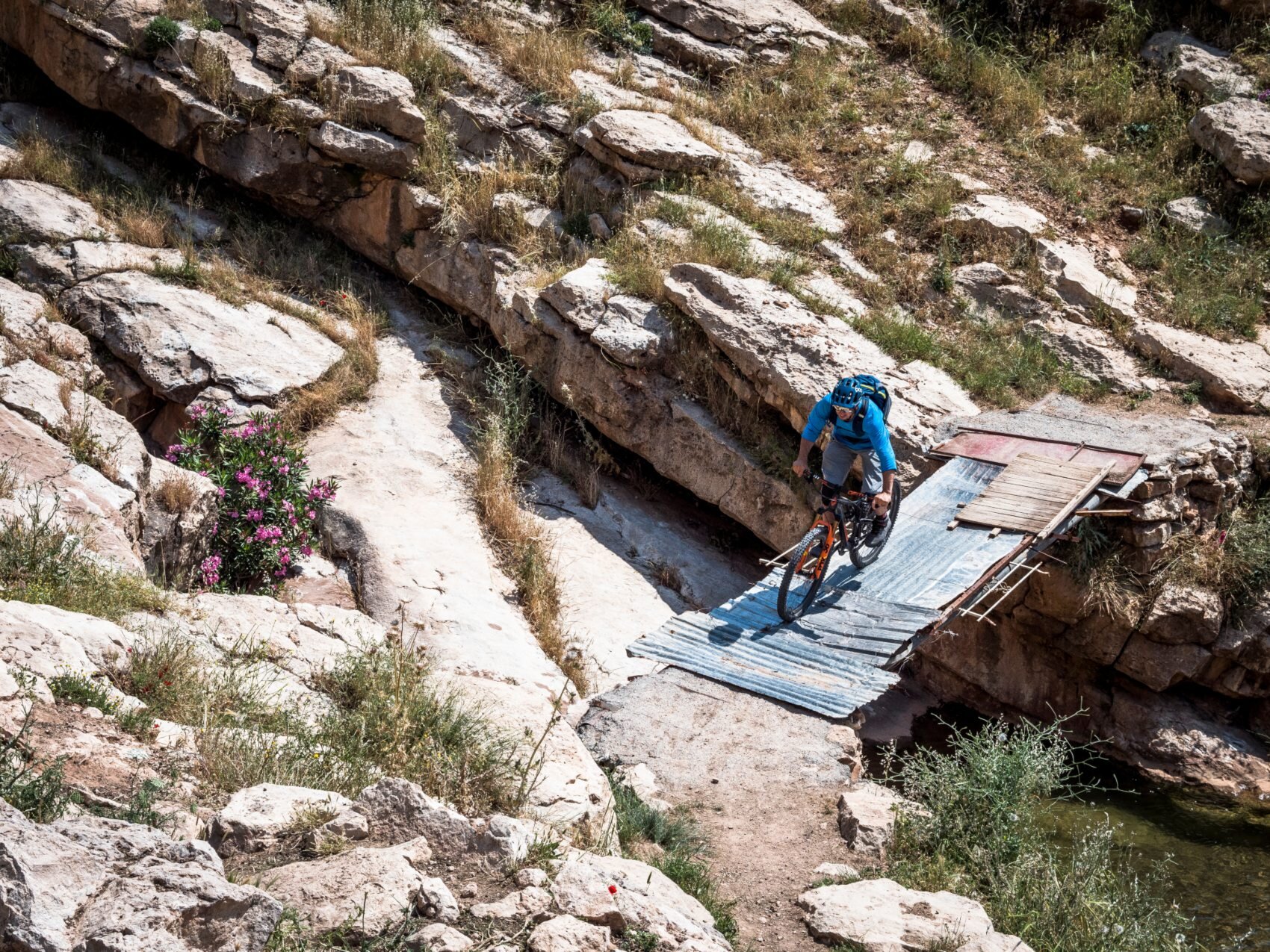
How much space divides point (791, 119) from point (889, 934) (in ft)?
39.9

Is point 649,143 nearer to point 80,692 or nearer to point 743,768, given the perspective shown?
point 743,768

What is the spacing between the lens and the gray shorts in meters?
8.78

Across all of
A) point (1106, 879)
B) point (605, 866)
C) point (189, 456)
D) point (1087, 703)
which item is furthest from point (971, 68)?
point (605, 866)

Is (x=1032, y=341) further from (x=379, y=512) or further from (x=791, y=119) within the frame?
(x=379, y=512)

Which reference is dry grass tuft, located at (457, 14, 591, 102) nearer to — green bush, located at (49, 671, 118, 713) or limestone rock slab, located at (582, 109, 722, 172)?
limestone rock slab, located at (582, 109, 722, 172)

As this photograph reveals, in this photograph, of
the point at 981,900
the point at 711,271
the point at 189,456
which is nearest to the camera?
the point at 981,900

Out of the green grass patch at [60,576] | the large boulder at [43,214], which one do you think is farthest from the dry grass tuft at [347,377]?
the green grass patch at [60,576]

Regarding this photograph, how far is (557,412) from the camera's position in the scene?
1256cm

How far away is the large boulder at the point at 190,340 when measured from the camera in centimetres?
1109

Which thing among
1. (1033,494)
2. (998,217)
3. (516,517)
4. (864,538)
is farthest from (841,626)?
(998,217)

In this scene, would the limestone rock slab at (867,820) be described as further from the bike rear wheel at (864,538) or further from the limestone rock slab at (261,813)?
the limestone rock slab at (261,813)

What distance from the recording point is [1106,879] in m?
6.02

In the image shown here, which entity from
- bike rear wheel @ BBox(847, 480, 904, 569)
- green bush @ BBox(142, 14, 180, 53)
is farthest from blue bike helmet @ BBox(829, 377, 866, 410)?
green bush @ BBox(142, 14, 180, 53)

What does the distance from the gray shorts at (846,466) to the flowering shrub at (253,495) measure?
15.0ft
